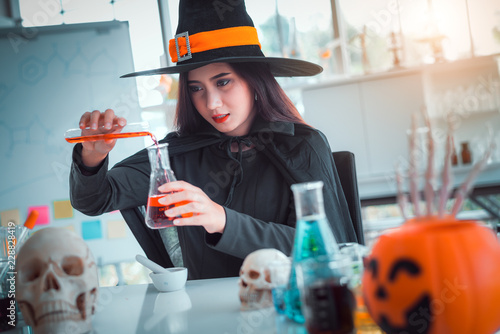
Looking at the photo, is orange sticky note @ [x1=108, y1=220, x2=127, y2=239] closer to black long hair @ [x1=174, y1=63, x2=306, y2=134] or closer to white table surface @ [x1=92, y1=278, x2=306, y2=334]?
black long hair @ [x1=174, y1=63, x2=306, y2=134]

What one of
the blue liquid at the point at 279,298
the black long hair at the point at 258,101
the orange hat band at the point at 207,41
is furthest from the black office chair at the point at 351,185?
the blue liquid at the point at 279,298

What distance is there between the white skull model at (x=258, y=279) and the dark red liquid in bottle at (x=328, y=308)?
19cm

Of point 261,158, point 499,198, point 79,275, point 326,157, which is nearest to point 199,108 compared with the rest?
point 261,158

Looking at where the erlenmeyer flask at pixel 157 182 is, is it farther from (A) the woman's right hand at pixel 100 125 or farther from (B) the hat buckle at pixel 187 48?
(B) the hat buckle at pixel 187 48

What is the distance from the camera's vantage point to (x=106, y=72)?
341 centimetres

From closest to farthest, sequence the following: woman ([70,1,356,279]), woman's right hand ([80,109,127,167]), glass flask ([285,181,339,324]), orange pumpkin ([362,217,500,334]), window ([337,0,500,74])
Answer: orange pumpkin ([362,217,500,334])
glass flask ([285,181,339,324])
woman's right hand ([80,109,127,167])
woman ([70,1,356,279])
window ([337,0,500,74])

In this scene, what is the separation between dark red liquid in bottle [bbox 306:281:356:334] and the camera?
1.95 ft

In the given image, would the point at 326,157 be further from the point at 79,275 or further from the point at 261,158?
the point at 79,275

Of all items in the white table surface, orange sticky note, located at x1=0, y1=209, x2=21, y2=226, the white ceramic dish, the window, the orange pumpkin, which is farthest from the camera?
the window

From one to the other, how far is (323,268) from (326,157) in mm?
989

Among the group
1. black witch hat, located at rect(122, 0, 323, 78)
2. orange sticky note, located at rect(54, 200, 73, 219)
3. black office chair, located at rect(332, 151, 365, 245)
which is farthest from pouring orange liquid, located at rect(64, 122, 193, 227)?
orange sticky note, located at rect(54, 200, 73, 219)

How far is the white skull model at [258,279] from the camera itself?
0.81 m

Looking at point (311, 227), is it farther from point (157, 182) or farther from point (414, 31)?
point (414, 31)

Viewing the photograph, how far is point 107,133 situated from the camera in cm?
127
